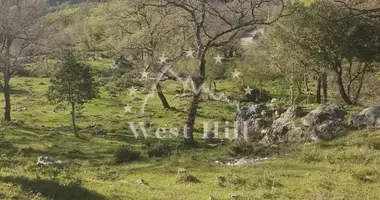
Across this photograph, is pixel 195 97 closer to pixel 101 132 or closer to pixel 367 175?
pixel 101 132

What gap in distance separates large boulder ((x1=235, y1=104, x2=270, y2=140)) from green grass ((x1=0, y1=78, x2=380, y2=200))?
89.1 inches

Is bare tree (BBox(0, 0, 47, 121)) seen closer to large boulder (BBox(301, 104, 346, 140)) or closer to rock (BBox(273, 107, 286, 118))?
rock (BBox(273, 107, 286, 118))

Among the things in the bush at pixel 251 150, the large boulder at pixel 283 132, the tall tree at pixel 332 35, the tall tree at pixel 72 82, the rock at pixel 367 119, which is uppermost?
the tall tree at pixel 332 35

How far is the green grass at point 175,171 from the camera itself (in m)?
13.6

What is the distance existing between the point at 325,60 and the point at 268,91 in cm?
2667

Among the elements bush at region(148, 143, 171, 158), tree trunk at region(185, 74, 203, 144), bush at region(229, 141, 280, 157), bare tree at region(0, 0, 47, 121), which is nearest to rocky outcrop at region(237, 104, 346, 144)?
bush at region(229, 141, 280, 157)

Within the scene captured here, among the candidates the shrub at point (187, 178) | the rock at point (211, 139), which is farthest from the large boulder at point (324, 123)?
the shrub at point (187, 178)

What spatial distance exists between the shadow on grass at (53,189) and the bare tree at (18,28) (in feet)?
76.5

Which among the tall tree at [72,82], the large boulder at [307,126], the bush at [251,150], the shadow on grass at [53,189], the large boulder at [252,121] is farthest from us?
the tall tree at [72,82]

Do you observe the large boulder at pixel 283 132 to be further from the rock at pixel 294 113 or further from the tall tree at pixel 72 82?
the tall tree at pixel 72 82

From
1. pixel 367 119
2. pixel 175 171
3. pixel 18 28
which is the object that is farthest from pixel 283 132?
pixel 18 28

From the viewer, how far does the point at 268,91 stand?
209ft

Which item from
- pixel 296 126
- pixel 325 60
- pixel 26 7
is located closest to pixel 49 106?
pixel 26 7

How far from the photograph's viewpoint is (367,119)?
21953 millimetres
